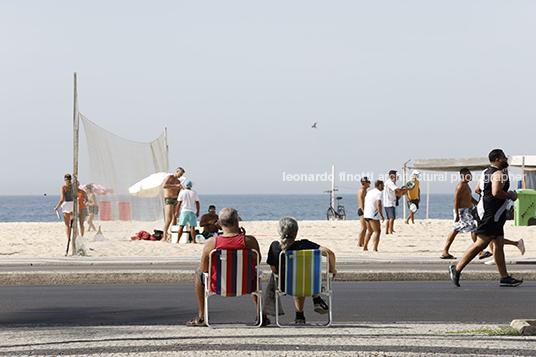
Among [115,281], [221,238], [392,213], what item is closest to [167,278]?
[115,281]

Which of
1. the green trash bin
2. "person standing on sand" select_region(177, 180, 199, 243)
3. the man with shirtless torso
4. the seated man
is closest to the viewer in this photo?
the man with shirtless torso

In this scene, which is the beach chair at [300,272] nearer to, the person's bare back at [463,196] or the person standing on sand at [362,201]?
the person's bare back at [463,196]

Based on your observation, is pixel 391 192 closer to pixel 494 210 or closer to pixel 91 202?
pixel 91 202

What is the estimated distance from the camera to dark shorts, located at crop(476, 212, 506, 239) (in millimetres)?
8586

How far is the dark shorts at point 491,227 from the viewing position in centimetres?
859

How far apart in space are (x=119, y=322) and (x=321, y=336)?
2373 mm

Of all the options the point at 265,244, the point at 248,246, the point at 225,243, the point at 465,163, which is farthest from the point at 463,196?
the point at 465,163

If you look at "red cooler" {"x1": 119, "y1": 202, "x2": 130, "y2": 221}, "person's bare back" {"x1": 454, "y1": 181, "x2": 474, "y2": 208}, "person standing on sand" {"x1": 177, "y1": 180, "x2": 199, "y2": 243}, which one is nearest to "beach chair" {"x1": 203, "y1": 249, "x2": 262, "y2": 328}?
"person's bare back" {"x1": 454, "y1": 181, "x2": 474, "y2": 208}

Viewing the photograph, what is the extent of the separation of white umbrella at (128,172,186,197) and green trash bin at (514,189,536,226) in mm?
11767

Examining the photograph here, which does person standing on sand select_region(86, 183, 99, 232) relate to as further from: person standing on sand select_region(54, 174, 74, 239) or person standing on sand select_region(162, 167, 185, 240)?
person standing on sand select_region(162, 167, 185, 240)

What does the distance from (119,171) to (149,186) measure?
5.74ft

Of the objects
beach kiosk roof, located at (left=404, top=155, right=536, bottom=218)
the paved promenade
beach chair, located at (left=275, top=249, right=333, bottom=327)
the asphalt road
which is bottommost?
the asphalt road

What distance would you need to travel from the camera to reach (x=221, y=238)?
5.96m

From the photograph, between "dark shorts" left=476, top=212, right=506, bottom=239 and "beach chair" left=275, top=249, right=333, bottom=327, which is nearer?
"beach chair" left=275, top=249, right=333, bottom=327
